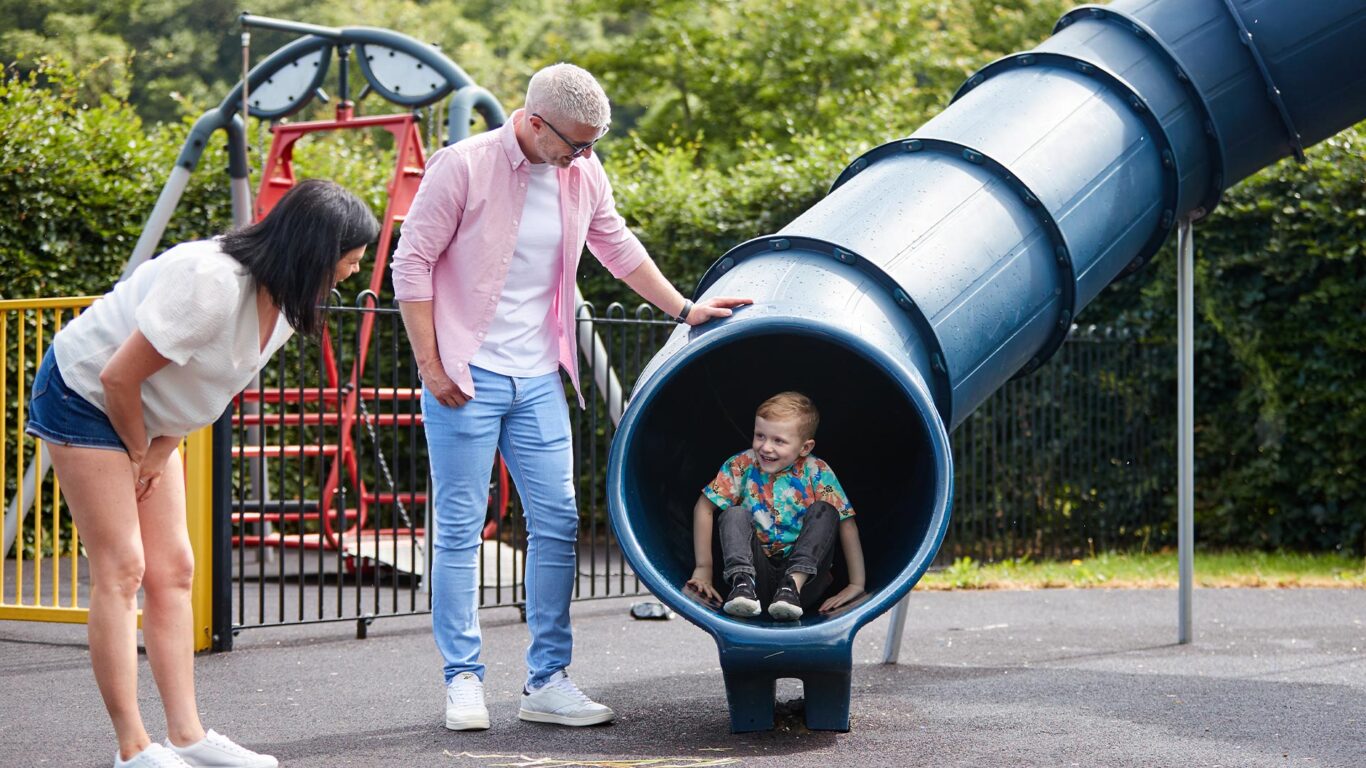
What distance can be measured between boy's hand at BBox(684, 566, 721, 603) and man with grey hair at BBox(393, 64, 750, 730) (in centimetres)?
37

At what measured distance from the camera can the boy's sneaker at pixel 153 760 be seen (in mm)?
3184

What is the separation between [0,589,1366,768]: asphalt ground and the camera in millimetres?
3787

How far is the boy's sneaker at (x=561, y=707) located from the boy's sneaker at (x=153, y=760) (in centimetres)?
115

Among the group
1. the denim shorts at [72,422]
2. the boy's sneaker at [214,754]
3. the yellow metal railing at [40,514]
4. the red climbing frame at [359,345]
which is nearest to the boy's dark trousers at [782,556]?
the boy's sneaker at [214,754]

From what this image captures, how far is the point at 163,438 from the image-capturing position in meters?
3.30

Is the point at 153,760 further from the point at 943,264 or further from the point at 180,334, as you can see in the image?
the point at 943,264

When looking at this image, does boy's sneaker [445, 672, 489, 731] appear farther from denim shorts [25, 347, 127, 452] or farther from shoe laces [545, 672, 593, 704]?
denim shorts [25, 347, 127, 452]

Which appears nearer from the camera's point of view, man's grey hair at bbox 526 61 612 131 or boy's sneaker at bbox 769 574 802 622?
man's grey hair at bbox 526 61 612 131

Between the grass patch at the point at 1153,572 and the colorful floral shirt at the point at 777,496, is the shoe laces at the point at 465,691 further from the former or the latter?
the grass patch at the point at 1153,572

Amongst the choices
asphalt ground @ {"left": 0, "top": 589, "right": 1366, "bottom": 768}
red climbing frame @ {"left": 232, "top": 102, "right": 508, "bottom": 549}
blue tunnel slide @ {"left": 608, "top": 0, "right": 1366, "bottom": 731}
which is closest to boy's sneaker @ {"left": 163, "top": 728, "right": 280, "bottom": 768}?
asphalt ground @ {"left": 0, "top": 589, "right": 1366, "bottom": 768}

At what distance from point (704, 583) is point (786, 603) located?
309mm

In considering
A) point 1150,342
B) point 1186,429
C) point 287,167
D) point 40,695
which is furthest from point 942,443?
point 287,167

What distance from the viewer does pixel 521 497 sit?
4.07 m

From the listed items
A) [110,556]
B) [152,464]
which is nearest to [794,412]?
[152,464]
